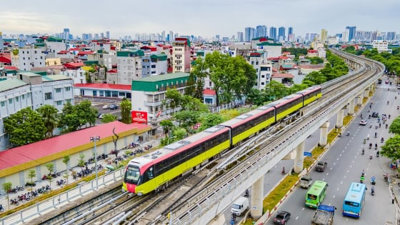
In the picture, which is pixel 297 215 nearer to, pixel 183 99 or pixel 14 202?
pixel 14 202

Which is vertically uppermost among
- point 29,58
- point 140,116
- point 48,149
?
point 29,58

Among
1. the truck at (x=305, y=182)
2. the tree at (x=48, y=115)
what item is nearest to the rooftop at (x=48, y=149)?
the tree at (x=48, y=115)

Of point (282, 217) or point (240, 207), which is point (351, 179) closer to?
point (282, 217)

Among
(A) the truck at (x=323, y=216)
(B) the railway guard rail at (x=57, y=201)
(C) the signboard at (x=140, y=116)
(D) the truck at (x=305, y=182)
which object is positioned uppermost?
(B) the railway guard rail at (x=57, y=201)

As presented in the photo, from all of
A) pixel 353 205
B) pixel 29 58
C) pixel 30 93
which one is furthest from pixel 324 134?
pixel 29 58

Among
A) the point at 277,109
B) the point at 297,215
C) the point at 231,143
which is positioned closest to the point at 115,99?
the point at 277,109

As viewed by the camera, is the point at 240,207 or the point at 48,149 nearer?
the point at 240,207

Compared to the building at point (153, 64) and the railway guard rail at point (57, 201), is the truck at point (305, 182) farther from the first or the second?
the building at point (153, 64)
